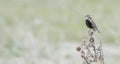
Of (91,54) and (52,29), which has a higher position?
(52,29)

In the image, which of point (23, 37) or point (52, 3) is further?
point (52, 3)

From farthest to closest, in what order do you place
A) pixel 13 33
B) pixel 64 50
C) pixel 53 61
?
pixel 13 33
pixel 64 50
pixel 53 61

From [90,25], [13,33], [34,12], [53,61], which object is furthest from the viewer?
[34,12]

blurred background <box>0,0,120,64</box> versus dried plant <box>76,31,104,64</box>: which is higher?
blurred background <box>0,0,120,64</box>

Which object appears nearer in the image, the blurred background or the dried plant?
the dried plant

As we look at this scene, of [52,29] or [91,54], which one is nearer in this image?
[91,54]

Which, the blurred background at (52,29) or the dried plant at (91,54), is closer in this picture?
the dried plant at (91,54)

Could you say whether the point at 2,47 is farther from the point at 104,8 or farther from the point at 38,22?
the point at 104,8

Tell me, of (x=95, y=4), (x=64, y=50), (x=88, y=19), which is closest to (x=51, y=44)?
(x=64, y=50)
